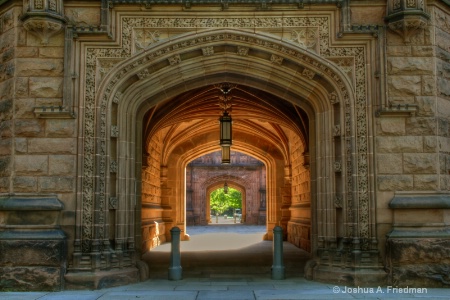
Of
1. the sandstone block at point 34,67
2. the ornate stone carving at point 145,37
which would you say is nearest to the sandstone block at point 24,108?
the sandstone block at point 34,67

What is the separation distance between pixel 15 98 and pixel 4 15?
142 cm

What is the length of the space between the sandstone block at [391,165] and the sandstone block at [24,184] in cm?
523

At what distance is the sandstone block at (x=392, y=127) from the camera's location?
8250 mm

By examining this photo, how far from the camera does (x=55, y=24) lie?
809 centimetres

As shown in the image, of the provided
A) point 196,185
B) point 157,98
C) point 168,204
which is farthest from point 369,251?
point 196,185

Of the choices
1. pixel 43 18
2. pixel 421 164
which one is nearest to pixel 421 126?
pixel 421 164

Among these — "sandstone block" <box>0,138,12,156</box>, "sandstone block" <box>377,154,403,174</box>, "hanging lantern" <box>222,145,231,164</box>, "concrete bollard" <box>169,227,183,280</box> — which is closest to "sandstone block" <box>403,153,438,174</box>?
"sandstone block" <box>377,154,403,174</box>

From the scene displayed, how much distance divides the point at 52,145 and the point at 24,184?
71 cm

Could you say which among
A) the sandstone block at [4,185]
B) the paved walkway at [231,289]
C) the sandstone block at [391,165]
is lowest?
the paved walkway at [231,289]

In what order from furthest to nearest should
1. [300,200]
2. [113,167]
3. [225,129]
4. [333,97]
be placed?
[300,200]
[225,129]
[333,97]
[113,167]

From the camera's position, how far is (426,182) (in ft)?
26.7

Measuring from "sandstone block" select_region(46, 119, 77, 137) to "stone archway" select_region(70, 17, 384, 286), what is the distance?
267 mm

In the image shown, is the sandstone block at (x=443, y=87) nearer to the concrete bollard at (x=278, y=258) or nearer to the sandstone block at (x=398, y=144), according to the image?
the sandstone block at (x=398, y=144)

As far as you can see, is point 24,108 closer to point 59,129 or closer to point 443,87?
point 59,129
